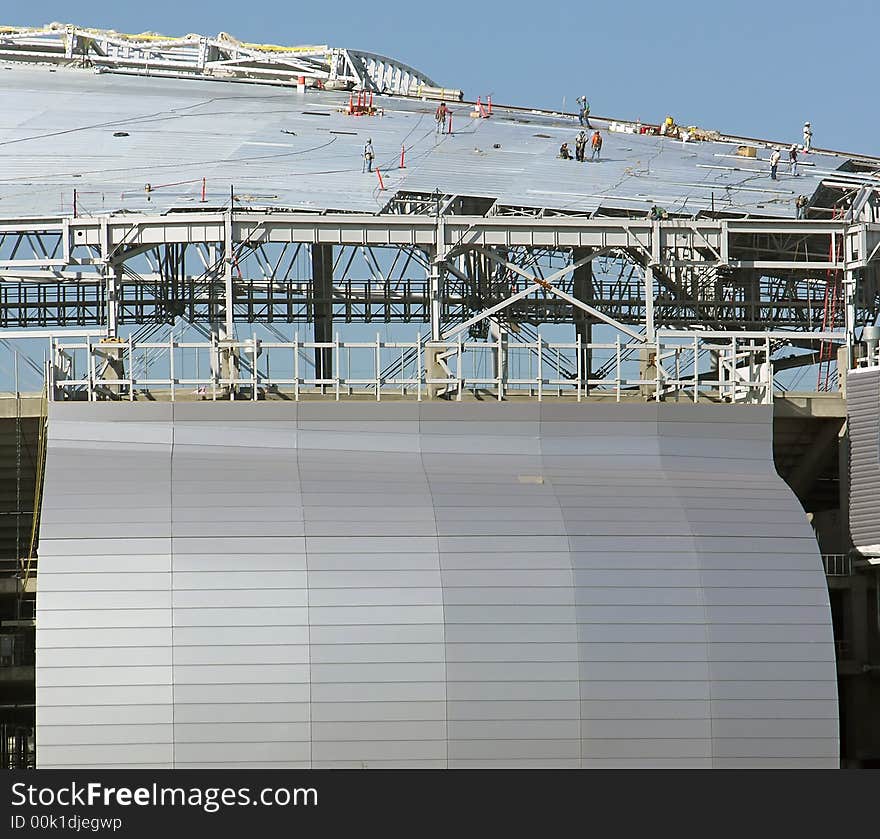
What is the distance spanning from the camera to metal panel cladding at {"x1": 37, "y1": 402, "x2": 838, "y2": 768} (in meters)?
50.2

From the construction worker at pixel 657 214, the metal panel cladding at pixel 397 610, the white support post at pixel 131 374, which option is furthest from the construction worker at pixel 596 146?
the white support post at pixel 131 374

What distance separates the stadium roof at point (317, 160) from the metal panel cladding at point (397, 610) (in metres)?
18.1

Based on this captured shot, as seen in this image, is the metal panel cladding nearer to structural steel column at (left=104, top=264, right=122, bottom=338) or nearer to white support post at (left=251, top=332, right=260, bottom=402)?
white support post at (left=251, top=332, right=260, bottom=402)

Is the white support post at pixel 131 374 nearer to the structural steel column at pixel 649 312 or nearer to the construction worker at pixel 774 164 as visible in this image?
the structural steel column at pixel 649 312

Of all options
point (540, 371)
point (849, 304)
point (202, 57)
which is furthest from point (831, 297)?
point (202, 57)

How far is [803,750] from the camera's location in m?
52.2

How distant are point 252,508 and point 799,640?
688 inches

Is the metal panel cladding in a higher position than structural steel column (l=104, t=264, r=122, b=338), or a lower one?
lower

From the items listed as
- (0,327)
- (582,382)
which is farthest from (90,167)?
(582,382)

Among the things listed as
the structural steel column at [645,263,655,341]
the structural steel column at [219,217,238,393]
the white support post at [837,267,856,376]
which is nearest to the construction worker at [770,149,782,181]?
the white support post at [837,267,856,376]

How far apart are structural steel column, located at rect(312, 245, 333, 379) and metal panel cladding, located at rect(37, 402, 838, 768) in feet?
65.0
